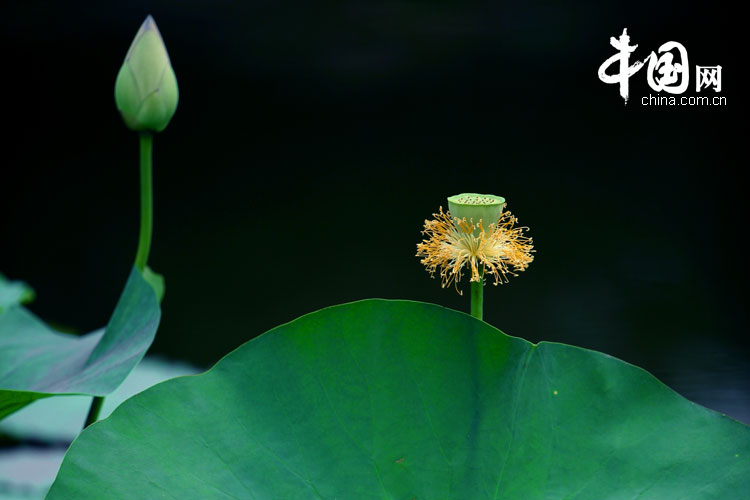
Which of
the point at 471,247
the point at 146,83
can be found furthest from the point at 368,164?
the point at 471,247

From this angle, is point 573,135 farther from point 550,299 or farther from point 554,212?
point 550,299

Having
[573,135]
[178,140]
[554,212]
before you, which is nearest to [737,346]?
[554,212]

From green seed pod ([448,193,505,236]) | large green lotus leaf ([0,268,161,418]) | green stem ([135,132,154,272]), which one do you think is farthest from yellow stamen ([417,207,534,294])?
green stem ([135,132,154,272])

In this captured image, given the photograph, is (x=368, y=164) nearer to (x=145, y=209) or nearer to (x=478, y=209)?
(x=145, y=209)

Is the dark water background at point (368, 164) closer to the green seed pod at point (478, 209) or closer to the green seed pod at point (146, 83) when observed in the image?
the green seed pod at point (146, 83)

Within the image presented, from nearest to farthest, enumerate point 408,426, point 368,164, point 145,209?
1. point 408,426
2. point 145,209
3. point 368,164

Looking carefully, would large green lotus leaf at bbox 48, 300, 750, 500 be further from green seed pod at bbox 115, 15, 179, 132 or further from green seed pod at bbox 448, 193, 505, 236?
green seed pod at bbox 115, 15, 179, 132

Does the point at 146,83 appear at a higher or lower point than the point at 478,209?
higher

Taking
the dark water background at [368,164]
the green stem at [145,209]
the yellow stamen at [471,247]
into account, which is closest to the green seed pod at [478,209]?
the yellow stamen at [471,247]
